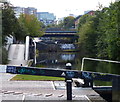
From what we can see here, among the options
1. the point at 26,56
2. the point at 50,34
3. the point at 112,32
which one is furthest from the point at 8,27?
the point at 50,34

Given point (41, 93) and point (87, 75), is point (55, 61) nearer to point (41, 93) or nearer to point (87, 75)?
point (41, 93)

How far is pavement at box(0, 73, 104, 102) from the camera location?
803cm

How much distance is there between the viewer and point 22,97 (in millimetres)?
8195

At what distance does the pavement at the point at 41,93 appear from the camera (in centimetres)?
803

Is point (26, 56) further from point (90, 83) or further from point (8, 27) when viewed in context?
point (90, 83)

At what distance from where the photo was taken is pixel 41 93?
8.99 meters

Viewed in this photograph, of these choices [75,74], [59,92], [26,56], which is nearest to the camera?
[75,74]

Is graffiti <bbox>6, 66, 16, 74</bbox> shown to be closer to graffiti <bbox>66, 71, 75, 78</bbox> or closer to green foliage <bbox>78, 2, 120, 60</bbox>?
graffiti <bbox>66, 71, 75, 78</bbox>

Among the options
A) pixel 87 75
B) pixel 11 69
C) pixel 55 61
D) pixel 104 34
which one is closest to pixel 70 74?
pixel 87 75

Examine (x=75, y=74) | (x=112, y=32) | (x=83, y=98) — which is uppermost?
(x=112, y=32)

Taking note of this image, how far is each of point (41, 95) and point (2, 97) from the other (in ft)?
3.95

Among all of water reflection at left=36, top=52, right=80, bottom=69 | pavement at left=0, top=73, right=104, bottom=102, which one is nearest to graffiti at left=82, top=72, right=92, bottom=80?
pavement at left=0, top=73, right=104, bottom=102

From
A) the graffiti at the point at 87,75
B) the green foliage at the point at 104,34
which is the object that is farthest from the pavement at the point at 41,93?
the green foliage at the point at 104,34

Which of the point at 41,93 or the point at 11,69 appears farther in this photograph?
the point at 41,93
